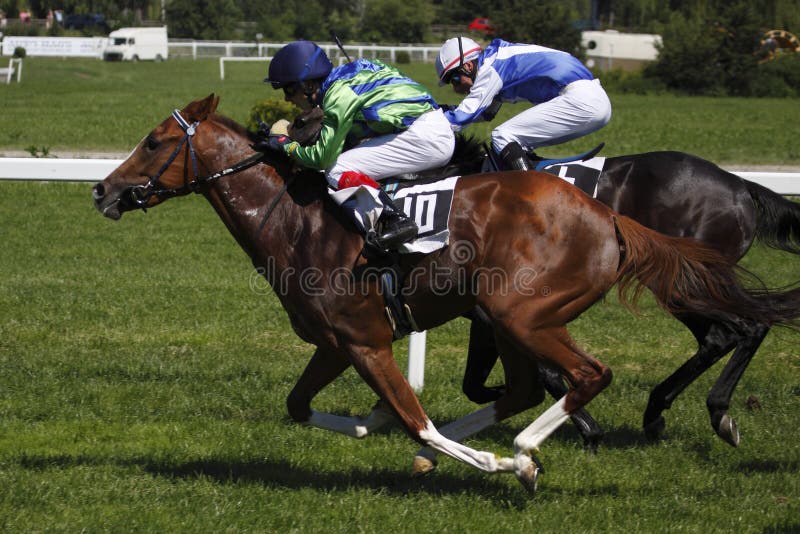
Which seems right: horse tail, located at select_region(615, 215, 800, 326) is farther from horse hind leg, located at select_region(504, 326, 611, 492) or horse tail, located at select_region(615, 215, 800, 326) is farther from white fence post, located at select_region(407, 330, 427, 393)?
white fence post, located at select_region(407, 330, 427, 393)

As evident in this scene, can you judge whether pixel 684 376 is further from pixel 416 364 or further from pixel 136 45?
pixel 136 45

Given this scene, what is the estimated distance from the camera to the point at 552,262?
473cm

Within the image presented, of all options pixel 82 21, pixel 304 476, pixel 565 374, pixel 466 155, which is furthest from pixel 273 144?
pixel 82 21

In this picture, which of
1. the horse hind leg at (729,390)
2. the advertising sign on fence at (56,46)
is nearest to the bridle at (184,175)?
the horse hind leg at (729,390)

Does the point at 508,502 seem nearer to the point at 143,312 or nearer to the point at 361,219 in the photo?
the point at 361,219

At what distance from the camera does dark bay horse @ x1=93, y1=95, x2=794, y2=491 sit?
4.74 meters

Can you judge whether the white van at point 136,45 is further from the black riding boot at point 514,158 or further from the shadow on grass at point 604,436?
the shadow on grass at point 604,436

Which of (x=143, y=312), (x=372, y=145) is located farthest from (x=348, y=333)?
(x=143, y=312)

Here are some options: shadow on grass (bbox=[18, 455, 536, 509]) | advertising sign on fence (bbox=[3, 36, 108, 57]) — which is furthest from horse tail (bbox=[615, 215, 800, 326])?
advertising sign on fence (bbox=[3, 36, 108, 57])

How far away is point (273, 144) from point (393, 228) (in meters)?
0.78

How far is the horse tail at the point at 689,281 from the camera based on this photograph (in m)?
4.83

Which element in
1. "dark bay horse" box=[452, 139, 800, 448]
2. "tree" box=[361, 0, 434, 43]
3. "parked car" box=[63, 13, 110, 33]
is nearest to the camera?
"dark bay horse" box=[452, 139, 800, 448]

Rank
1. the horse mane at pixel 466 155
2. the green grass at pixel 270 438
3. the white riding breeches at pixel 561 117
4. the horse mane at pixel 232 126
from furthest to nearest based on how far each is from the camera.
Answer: the white riding breeches at pixel 561 117 → the horse mane at pixel 466 155 → the horse mane at pixel 232 126 → the green grass at pixel 270 438

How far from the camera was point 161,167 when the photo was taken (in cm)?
513
